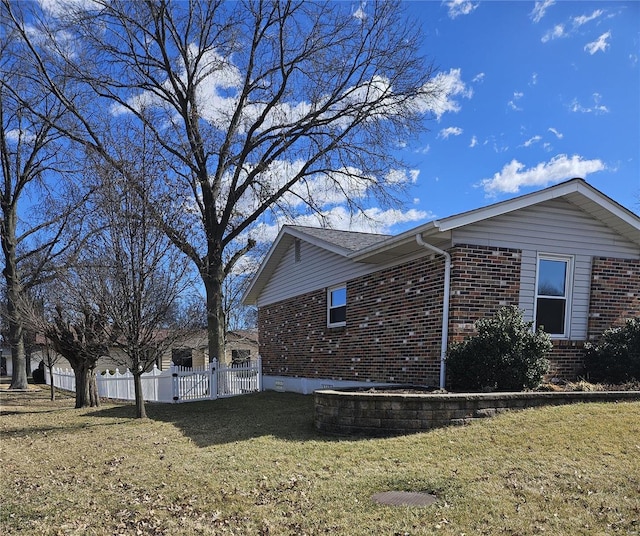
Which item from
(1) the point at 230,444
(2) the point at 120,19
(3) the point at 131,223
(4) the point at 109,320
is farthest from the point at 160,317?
(2) the point at 120,19

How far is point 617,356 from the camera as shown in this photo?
28.8 feet

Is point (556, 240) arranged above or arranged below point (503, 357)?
above

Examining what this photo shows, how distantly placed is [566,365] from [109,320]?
9.02 meters

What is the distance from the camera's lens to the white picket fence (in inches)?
572

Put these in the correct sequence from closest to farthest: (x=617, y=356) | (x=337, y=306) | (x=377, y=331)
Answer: (x=617, y=356)
(x=377, y=331)
(x=337, y=306)

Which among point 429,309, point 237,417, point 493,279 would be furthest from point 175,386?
point 493,279

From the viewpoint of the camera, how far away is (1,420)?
10602 mm

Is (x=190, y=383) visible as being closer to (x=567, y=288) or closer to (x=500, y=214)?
(x=500, y=214)

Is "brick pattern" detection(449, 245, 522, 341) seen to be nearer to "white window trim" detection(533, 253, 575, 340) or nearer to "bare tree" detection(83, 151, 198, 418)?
"white window trim" detection(533, 253, 575, 340)

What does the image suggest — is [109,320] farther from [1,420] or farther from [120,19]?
[120,19]

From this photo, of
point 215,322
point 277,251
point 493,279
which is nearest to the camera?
point 493,279

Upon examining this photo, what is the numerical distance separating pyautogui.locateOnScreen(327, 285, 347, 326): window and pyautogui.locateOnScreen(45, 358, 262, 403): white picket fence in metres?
4.53

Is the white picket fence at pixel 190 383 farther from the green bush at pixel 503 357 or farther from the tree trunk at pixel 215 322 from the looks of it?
the green bush at pixel 503 357

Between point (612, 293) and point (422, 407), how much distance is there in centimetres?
571
